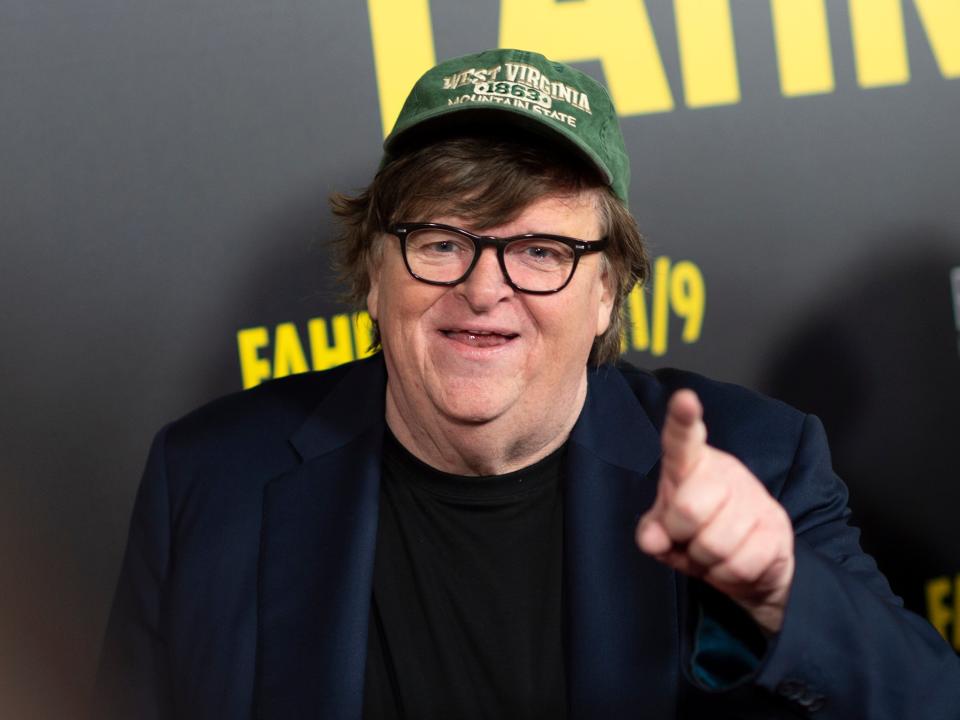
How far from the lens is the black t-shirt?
1.42 metres

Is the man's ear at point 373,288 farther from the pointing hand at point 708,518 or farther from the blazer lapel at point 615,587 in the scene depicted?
the pointing hand at point 708,518

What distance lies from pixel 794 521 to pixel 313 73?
984mm

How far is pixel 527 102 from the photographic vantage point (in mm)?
1407

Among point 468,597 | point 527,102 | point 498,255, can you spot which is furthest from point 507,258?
point 468,597

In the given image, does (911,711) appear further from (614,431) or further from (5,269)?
(5,269)

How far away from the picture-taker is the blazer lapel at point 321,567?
1.42m

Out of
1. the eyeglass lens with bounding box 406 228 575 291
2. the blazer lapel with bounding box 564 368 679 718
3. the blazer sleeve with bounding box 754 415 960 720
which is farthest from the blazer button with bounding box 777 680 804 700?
the eyeglass lens with bounding box 406 228 575 291

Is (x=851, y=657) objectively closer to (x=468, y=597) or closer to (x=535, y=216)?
(x=468, y=597)

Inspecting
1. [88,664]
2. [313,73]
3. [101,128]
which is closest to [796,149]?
[313,73]

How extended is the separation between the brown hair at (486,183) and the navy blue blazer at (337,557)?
0.22m

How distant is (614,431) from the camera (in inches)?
60.9

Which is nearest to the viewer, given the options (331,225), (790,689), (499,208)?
(790,689)

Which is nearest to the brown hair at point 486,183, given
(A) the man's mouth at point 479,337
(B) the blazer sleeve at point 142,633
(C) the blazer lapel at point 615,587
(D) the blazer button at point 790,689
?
(A) the man's mouth at point 479,337

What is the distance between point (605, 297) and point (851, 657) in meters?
0.57
